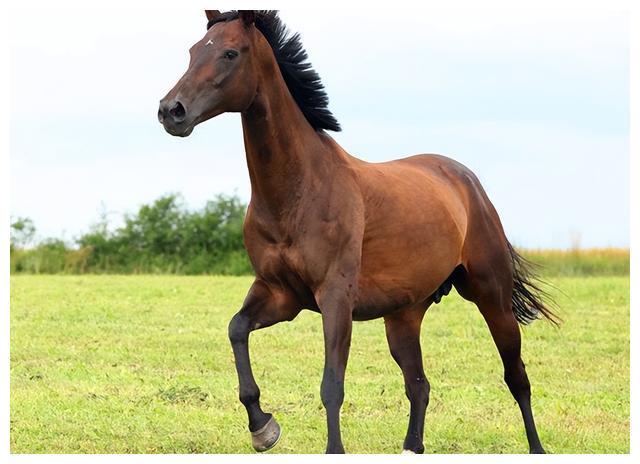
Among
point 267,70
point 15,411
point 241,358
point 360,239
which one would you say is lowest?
point 15,411

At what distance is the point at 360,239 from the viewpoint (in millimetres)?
6043

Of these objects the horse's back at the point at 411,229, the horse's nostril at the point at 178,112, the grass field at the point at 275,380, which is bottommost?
the grass field at the point at 275,380

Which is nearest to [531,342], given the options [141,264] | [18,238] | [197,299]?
[197,299]

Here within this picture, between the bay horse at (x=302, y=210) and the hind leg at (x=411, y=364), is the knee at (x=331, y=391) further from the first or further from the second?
the hind leg at (x=411, y=364)

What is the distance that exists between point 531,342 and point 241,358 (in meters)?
8.05

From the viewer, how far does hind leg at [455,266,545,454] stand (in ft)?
24.3

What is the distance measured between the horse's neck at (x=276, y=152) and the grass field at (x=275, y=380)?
7.46 ft

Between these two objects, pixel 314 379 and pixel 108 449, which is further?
pixel 314 379

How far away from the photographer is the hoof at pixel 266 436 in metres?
6.14

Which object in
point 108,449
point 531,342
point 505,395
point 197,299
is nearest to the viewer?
point 108,449

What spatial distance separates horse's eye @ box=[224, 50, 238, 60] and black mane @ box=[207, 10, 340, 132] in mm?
289

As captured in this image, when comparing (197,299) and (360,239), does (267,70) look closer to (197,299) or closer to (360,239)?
(360,239)

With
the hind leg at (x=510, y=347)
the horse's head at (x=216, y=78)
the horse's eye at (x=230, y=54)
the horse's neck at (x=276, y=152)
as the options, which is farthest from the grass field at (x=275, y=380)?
the horse's eye at (x=230, y=54)

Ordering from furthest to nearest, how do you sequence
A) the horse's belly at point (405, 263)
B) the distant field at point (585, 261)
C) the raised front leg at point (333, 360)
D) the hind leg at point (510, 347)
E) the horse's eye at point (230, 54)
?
the distant field at point (585, 261) → the hind leg at point (510, 347) → the horse's belly at point (405, 263) → the raised front leg at point (333, 360) → the horse's eye at point (230, 54)
